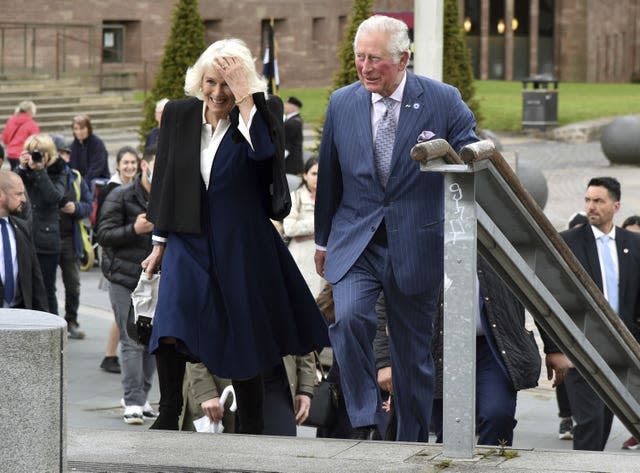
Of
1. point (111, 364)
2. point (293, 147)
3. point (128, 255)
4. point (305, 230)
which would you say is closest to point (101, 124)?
point (293, 147)

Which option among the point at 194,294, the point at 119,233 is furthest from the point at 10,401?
the point at 119,233

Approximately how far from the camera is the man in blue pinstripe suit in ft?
21.3

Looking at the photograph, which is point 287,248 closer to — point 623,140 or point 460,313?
point 460,313

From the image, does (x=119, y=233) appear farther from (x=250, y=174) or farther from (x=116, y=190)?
(x=250, y=174)

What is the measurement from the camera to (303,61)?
52.9 meters

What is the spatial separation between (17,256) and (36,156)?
286 centimetres

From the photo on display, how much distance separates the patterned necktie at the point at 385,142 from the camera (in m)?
6.54

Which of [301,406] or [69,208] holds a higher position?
[69,208]

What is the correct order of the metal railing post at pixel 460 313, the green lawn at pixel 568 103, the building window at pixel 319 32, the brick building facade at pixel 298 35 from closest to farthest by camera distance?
the metal railing post at pixel 460 313, the green lawn at pixel 568 103, the brick building facade at pixel 298 35, the building window at pixel 319 32

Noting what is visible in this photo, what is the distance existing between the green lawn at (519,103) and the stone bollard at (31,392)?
28.0 m

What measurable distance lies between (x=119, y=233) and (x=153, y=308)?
14.0ft

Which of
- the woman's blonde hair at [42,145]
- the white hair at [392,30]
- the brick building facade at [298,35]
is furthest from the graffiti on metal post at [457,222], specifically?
the brick building facade at [298,35]

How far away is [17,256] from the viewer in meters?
10.3

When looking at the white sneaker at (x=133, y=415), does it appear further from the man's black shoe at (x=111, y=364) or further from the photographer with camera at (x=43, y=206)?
the photographer with camera at (x=43, y=206)
